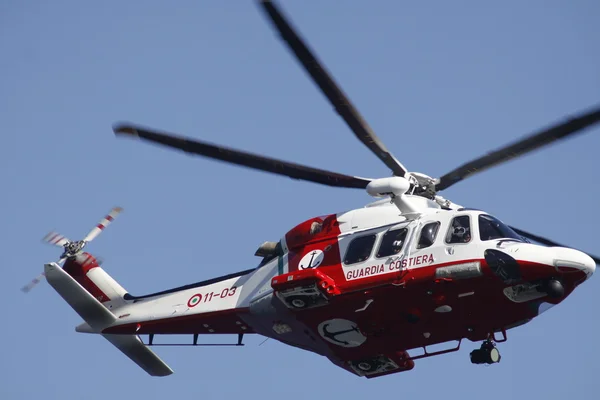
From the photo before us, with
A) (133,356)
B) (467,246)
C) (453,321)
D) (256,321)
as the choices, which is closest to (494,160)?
(467,246)

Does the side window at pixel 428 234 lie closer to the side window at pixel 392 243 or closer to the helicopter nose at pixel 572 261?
the side window at pixel 392 243

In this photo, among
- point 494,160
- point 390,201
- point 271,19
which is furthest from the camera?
point 390,201

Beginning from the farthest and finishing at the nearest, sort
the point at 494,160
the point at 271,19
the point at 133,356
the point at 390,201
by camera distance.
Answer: the point at 133,356 → the point at 390,201 → the point at 494,160 → the point at 271,19

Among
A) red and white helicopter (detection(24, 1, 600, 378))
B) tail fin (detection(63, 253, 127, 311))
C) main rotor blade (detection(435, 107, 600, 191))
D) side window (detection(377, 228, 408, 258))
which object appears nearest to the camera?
main rotor blade (detection(435, 107, 600, 191))

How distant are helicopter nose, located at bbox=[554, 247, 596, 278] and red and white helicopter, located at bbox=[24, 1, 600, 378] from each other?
0.06ft

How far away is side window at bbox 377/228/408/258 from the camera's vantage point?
19.8m

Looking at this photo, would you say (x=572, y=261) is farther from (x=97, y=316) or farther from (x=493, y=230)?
(x=97, y=316)

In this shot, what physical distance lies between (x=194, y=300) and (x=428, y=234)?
599cm

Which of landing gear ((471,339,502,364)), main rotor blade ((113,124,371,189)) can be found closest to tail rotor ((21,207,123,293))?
main rotor blade ((113,124,371,189))

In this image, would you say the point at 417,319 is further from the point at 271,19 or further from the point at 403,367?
the point at 271,19

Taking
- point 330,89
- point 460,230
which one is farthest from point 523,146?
point 330,89

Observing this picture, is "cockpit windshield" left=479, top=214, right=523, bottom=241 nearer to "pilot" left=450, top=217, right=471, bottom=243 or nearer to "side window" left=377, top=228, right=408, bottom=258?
"pilot" left=450, top=217, right=471, bottom=243

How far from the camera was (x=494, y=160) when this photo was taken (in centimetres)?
1886

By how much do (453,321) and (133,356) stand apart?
8.37 metres
